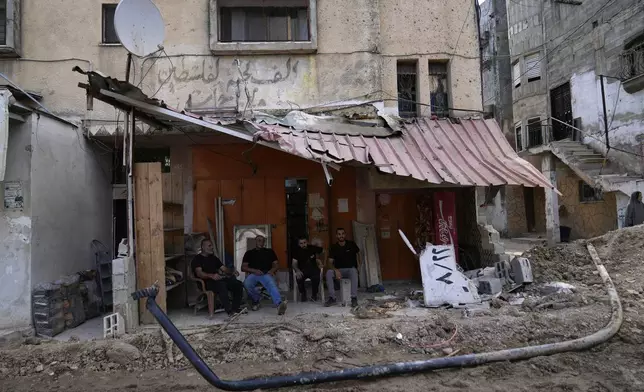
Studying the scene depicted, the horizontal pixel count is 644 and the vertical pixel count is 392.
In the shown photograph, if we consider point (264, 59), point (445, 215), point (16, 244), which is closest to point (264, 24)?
point (264, 59)

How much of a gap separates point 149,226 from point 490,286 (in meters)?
6.19

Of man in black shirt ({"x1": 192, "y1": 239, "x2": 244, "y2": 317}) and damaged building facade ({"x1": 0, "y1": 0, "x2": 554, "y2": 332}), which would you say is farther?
damaged building facade ({"x1": 0, "y1": 0, "x2": 554, "y2": 332})

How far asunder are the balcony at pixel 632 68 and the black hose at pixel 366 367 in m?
13.0

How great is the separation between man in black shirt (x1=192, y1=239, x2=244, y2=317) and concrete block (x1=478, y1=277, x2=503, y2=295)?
177 inches

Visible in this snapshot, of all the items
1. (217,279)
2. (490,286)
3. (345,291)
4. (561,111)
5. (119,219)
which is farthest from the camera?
(561,111)

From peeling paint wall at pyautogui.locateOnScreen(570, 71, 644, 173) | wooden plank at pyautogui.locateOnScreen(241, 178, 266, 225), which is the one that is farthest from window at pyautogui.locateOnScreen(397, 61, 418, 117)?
peeling paint wall at pyautogui.locateOnScreen(570, 71, 644, 173)

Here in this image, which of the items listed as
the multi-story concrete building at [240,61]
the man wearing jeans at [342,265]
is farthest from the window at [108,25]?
the man wearing jeans at [342,265]

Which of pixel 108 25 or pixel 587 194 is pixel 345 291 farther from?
pixel 587 194

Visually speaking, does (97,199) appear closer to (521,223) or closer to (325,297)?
(325,297)

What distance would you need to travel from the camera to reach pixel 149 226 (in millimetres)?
6777

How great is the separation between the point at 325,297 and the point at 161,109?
15.5 feet

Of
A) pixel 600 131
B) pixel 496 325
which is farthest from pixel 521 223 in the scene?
pixel 496 325

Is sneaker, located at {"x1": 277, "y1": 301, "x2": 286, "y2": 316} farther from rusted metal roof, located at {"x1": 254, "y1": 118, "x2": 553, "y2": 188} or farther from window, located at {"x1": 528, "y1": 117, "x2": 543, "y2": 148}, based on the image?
window, located at {"x1": 528, "y1": 117, "x2": 543, "y2": 148}

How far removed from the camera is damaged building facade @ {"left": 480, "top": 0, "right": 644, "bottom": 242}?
15555 millimetres
